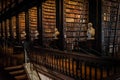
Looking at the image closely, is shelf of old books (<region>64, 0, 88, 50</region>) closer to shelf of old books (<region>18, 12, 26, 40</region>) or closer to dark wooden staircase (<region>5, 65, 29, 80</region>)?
dark wooden staircase (<region>5, 65, 29, 80</region>)

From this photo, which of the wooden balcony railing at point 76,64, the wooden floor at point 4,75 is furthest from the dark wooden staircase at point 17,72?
the wooden balcony railing at point 76,64

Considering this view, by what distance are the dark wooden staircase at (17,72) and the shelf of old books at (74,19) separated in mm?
1563

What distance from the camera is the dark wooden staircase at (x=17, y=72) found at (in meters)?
3.84

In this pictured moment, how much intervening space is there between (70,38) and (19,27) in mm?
2600

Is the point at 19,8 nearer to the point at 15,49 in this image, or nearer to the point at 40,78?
the point at 15,49

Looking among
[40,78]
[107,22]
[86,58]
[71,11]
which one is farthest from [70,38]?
[86,58]

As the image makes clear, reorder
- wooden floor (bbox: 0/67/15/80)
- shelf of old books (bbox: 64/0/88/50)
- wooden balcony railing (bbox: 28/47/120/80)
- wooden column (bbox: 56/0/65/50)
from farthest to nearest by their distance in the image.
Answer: shelf of old books (bbox: 64/0/88/50) < wooden column (bbox: 56/0/65/50) < wooden floor (bbox: 0/67/15/80) < wooden balcony railing (bbox: 28/47/120/80)

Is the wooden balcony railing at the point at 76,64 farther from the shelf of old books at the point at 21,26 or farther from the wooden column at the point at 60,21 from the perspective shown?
the shelf of old books at the point at 21,26

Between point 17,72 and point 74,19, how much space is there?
7.81 feet

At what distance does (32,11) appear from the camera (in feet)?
21.9

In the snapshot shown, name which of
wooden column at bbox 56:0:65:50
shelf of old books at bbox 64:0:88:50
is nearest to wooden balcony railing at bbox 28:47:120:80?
wooden column at bbox 56:0:65:50

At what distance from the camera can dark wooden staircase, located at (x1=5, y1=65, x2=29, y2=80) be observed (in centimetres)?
384

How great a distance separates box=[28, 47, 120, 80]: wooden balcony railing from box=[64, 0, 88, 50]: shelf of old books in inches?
50.8

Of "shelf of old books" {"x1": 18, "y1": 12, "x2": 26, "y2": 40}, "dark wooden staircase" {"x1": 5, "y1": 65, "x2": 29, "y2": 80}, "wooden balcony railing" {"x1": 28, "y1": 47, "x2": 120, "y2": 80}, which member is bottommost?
"dark wooden staircase" {"x1": 5, "y1": 65, "x2": 29, "y2": 80}
